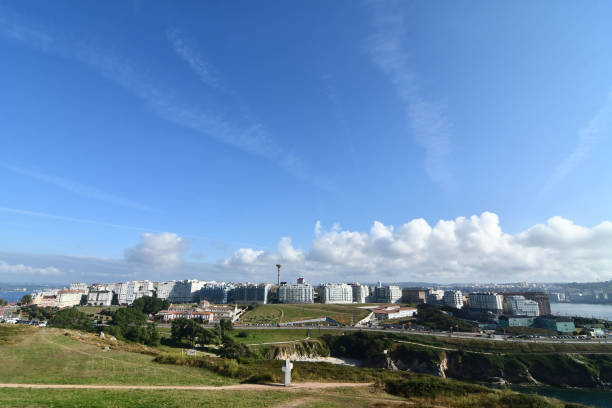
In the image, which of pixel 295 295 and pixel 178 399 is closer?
pixel 178 399

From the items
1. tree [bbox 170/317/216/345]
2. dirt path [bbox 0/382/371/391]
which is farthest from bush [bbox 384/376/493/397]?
tree [bbox 170/317/216/345]

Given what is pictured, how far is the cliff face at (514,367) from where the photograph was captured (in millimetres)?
70875

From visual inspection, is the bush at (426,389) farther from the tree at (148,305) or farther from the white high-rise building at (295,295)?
the white high-rise building at (295,295)

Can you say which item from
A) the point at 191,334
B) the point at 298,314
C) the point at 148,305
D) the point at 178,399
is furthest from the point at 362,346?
the point at 148,305

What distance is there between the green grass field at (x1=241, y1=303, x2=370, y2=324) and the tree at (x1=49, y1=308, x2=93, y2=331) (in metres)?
55.4

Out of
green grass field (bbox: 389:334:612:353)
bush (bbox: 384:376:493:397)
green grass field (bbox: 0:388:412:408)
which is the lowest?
green grass field (bbox: 389:334:612:353)

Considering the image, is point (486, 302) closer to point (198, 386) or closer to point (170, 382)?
point (198, 386)

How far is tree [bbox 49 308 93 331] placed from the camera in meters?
80.7

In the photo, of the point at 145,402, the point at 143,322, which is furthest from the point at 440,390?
the point at 143,322

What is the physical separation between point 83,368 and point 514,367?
8549 centimetres

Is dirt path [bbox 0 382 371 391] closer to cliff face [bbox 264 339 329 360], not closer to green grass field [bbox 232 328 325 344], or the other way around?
cliff face [bbox 264 339 329 360]

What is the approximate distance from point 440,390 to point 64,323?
94.4 m

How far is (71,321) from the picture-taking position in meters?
85.6

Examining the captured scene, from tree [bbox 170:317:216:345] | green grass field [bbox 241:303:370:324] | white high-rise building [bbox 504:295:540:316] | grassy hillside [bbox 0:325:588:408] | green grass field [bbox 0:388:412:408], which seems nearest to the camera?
green grass field [bbox 0:388:412:408]
